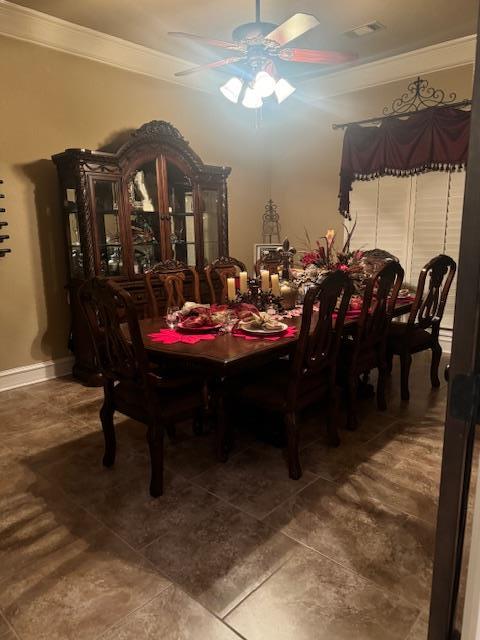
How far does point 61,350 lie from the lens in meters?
3.97

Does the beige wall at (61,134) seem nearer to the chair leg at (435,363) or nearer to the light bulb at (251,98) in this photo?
the light bulb at (251,98)

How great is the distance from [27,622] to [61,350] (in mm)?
2759

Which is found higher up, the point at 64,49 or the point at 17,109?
the point at 64,49

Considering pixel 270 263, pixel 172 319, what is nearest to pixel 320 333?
pixel 172 319

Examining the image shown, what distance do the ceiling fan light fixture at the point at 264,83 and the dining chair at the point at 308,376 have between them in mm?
1289

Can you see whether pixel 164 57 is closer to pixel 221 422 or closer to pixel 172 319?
pixel 172 319

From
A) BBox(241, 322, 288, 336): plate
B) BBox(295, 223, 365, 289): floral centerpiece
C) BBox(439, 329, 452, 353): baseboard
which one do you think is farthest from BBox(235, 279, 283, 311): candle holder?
BBox(439, 329, 452, 353): baseboard

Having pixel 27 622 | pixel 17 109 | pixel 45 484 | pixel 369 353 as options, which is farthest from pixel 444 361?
pixel 17 109

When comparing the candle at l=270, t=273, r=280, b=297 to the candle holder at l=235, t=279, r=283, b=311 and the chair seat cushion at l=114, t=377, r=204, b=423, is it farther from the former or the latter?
the chair seat cushion at l=114, t=377, r=204, b=423

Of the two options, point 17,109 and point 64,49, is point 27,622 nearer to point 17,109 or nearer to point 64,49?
point 17,109

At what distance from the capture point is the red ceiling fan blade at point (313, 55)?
268 cm

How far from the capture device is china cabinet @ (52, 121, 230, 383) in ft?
11.6

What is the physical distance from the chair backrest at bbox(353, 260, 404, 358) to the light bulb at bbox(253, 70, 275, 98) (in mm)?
1296

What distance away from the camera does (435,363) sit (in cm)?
340
